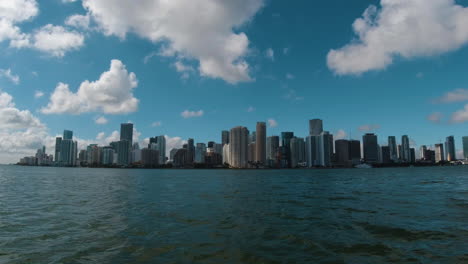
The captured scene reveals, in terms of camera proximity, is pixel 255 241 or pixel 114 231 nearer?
pixel 255 241

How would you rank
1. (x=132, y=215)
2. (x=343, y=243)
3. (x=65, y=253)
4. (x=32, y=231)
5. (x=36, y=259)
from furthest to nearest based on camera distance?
(x=132, y=215) < (x=32, y=231) < (x=343, y=243) < (x=65, y=253) < (x=36, y=259)

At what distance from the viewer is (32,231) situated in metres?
18.1

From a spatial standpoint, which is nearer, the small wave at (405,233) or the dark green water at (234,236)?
the dark green water at (234,236)

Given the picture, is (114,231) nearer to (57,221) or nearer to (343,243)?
(57,221)

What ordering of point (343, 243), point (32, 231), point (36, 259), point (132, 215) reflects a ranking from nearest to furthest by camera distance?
point (36, 259), point (343, 243), point (32, 231), point (132, 215)

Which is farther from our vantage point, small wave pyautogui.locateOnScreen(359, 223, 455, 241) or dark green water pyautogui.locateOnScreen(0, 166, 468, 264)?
small wave pyautogui.locateOnScreen(359, 223, 455, 241)

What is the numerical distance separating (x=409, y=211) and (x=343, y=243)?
14.7 m

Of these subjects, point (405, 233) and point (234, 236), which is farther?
point (405, 233)

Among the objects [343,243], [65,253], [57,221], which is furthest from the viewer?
[57,221]

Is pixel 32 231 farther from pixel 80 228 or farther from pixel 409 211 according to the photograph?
pixel 409 211

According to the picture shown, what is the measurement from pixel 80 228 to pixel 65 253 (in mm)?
6020

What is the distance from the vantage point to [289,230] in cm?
1862

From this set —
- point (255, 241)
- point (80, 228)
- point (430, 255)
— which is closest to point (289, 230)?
point (255, 241)

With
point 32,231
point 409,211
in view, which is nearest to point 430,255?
point 409,211
